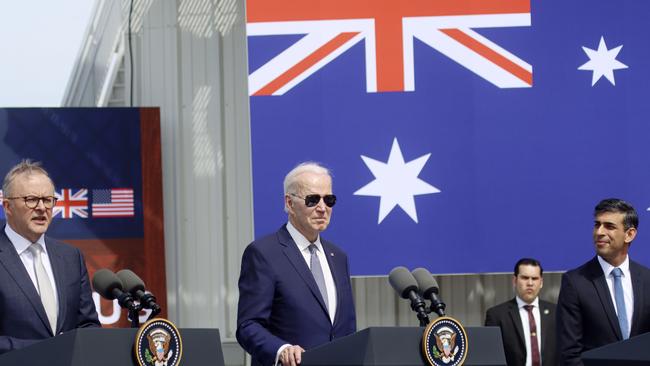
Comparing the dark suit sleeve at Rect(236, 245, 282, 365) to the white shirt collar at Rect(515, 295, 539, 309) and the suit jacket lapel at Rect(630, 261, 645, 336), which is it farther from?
the white shirt collar at Rect(515, 295, 539, 309)

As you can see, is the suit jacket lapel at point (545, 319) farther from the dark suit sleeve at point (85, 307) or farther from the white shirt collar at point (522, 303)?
the dark suit sleeve at point (85, 307)

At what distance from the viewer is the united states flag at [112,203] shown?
8.09 meters

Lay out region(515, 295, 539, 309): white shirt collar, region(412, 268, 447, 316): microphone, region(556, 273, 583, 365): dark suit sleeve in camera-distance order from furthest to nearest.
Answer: region(515, 295, 539, 309): white shirt collar < region(556, 273, 583, 365): dark suit sleeve < region(412, 268, 447, 316): microphone

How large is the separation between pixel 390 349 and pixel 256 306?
0.96 meters

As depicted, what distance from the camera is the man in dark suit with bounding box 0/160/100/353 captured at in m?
4.88

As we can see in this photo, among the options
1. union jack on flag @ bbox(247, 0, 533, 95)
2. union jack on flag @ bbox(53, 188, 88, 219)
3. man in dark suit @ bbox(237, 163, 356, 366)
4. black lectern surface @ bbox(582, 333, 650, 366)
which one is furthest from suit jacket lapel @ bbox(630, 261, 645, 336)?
union jack on flag @ bbox(53, 188, 88, 219)

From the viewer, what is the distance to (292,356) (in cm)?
457

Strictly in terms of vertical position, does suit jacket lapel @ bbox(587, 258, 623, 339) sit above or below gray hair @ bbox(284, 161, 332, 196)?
below

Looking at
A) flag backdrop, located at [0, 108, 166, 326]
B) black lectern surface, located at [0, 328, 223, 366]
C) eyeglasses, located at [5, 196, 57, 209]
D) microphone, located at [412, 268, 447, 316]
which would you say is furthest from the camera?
flag backdrop, located at [0, 108, 166, 326]

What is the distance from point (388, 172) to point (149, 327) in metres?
3.92

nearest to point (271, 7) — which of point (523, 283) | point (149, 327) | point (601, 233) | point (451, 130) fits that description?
point (451, 130)

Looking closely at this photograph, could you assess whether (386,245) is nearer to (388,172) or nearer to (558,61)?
(388,172)

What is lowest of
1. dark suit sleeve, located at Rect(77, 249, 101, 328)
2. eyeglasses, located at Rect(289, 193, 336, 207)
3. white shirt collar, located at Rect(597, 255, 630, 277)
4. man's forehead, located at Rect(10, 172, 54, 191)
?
dark suit sleeve, located at Rect(77, 249, 101, 328)

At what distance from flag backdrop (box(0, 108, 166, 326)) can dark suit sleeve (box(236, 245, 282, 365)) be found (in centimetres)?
314
